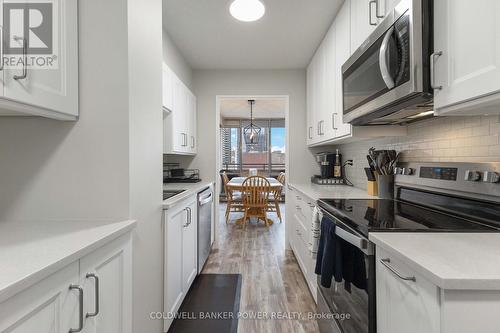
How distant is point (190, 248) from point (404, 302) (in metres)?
1.77

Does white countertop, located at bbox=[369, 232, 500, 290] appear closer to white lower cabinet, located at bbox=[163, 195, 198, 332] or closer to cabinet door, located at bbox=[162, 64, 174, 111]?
white lower cabinet, located at bbox=[163, 195, 198, 332]

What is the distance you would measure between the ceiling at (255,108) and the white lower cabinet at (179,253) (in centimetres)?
386

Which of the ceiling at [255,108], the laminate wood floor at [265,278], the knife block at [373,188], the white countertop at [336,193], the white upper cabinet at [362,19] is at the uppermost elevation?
the ceiling at [255,108]

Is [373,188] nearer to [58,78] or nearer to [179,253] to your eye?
[179,253]

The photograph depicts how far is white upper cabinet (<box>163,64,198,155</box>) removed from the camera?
8.01 ft

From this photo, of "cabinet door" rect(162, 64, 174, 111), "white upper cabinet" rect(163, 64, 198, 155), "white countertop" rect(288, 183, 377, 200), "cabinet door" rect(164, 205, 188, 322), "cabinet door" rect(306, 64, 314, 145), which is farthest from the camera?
"cabinet door" rect(306, 64, 314, 145)

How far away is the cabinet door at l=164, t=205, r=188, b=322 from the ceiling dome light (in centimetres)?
158

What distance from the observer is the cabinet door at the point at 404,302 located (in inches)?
27.0

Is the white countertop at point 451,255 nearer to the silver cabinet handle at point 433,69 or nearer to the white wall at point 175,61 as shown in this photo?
the silver cabinet handle at point 433,69

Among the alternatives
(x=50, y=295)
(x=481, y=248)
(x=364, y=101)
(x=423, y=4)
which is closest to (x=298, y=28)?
(x=364, y=101)

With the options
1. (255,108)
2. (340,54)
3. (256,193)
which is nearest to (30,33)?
(340,54)

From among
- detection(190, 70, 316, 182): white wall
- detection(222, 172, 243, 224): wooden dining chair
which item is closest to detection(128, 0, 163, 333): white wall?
detection(190, 70, 316, 182): white wall

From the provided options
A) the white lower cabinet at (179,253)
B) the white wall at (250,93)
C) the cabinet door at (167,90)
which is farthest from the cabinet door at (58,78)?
Result: the white wall at (250,93)

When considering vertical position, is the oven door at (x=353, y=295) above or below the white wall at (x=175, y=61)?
below
